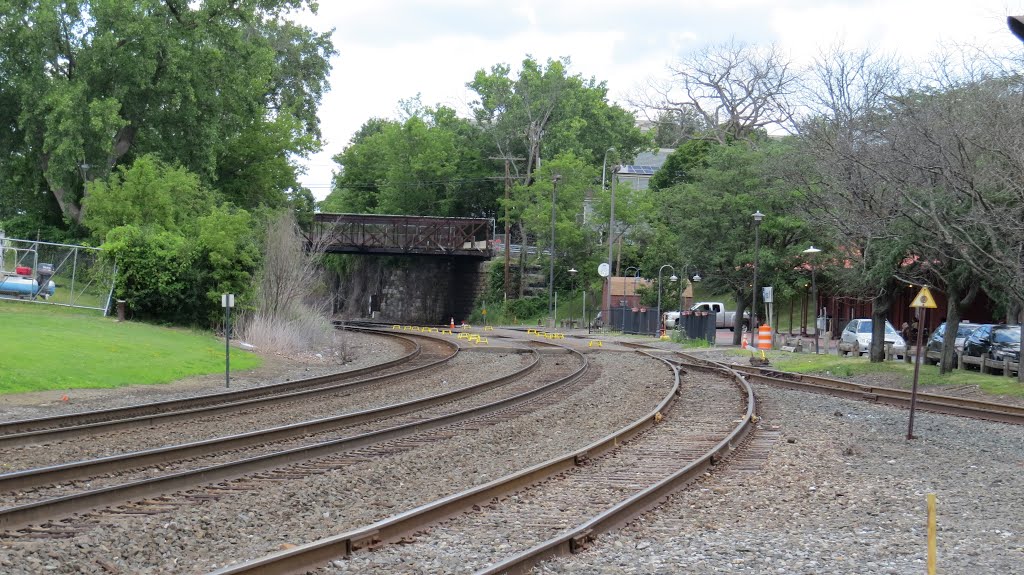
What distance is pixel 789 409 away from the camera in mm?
19031

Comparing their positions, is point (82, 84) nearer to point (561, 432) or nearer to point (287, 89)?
point (287, 89)

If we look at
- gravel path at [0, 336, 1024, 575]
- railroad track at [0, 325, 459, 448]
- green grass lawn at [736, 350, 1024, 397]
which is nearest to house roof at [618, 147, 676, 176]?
green grass lawn at [736, 350, 1024, 397]

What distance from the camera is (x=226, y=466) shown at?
10.6m

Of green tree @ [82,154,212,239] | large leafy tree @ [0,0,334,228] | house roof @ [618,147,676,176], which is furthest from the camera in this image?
house roof @ [618,147,676,176]

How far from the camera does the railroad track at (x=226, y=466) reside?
839 cm

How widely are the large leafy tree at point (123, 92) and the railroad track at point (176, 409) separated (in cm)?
2289

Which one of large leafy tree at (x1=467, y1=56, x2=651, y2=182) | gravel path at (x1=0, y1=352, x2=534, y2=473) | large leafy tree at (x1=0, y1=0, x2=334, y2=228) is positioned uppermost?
large leafy tree at (x1=467, y1=56, x2=651, y2=182)

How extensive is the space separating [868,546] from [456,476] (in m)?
4.60

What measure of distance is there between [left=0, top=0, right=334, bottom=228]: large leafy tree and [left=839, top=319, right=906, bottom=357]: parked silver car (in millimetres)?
29073

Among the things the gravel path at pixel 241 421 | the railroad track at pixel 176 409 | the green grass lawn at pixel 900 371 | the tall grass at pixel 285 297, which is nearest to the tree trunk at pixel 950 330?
the green grass lawn at pixel 900 371

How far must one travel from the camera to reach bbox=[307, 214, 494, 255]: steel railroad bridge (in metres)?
64.1

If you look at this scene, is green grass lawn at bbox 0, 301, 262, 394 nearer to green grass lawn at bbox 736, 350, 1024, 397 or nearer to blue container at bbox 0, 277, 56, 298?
blue container at bbox 0, 277, 56, 298

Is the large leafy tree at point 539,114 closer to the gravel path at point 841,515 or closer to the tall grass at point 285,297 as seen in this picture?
the tall grass at point 285,297

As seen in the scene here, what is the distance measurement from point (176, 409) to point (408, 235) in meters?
52.5
